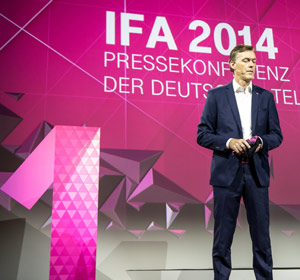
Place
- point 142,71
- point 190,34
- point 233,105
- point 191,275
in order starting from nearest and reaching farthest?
point 233,105 → point 191,275 → point 142,71 → point 190,34

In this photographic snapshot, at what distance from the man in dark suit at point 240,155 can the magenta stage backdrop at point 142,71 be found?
906 millimetres

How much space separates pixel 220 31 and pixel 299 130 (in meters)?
1.08

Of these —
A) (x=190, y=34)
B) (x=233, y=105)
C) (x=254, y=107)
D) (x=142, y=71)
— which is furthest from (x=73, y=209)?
(x=190, y=34)

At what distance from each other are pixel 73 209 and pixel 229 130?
0.94 m

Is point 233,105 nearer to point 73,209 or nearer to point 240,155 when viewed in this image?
point 240,155

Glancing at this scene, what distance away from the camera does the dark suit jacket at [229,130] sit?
211 centimetres

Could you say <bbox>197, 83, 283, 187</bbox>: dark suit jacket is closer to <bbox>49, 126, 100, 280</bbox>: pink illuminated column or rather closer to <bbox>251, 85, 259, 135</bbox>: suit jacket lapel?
<bbox>251, 85, 259, 135</bbox>: suit jacket lapel

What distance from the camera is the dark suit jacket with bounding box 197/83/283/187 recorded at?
2.11 meters

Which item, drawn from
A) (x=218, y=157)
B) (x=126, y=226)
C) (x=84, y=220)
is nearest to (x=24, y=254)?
(x=126, y=226)

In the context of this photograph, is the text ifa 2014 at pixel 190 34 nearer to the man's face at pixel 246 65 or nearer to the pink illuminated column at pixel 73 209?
the man's face at pixel 246 65

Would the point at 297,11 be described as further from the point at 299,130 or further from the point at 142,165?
the point at 142,165

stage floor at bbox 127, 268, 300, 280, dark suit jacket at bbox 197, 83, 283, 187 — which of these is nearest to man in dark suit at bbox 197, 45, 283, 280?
dark suit jacket at bbox 197, 83, 283, 187

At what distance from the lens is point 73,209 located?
1988 mm

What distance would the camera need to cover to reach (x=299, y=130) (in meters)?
3.33
